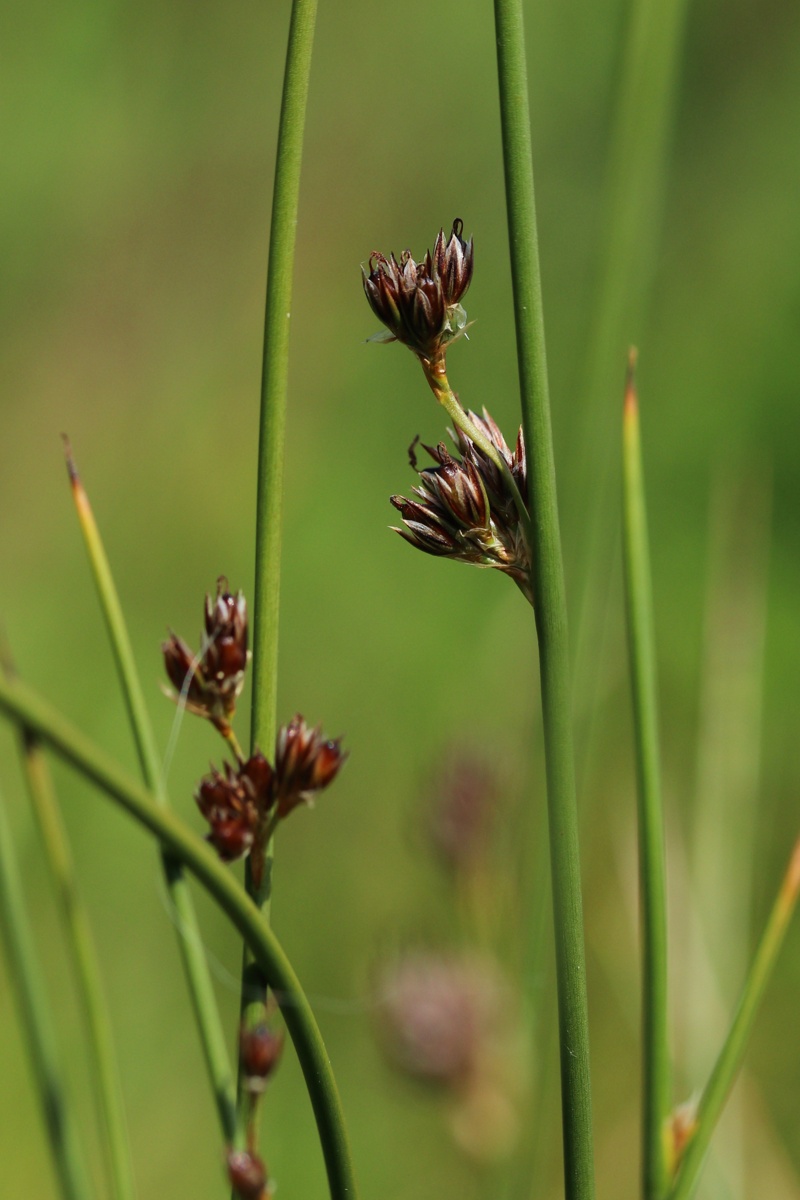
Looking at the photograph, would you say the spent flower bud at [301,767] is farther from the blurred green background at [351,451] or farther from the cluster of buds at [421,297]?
the blurred green background at [351,451]

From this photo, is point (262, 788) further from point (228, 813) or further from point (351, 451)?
point (351, 451)

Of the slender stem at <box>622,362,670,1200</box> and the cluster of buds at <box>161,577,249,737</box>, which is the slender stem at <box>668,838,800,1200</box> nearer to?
the slender stem at <box>622,362,670,1200</box>

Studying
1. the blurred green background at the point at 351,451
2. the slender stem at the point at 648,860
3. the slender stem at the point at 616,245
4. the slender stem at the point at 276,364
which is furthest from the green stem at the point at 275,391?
the blurred green background at the point at 351,451

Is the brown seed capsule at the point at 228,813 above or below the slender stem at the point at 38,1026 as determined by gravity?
above

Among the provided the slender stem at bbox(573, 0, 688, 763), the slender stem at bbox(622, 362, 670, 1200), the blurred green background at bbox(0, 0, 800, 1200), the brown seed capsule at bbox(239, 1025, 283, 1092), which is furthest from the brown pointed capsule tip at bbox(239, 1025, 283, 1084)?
the blurred green background at bbox(0, 0, 800, 1200)

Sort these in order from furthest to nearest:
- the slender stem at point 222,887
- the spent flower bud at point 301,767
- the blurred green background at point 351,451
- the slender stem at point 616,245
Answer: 1. the blurred green background at point 351,451
2. the slender stem at point 616,245
3. the spent flower bud at point 301,767
4. the slender stem at point 222,887

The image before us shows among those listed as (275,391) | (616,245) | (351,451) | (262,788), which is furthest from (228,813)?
(351,451)

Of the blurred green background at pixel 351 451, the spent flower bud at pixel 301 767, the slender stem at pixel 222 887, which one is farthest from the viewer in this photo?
the blurred green background at pixel 351 451
